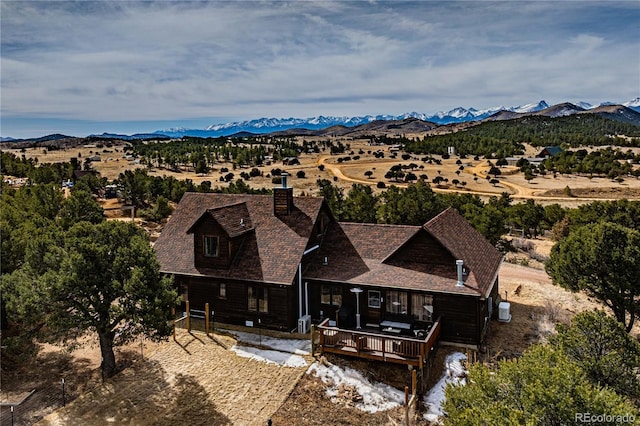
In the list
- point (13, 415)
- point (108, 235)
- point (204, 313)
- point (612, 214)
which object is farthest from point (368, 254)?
point (612, 214)

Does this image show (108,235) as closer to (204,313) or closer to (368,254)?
(204,313)

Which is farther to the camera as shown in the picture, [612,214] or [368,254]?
[612,214]

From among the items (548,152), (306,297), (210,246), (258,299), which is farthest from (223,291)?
(548,152)

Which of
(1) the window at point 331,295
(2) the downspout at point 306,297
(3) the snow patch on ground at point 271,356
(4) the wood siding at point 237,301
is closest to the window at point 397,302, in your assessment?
(1) the window at point 331,295

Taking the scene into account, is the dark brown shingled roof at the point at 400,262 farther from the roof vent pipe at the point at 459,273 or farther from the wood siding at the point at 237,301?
the wood siding at the point at 237,301

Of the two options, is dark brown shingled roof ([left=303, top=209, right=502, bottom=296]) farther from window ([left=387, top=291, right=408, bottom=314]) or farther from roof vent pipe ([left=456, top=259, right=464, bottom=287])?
window ([left=387, top=291, right=408, bottom=314])

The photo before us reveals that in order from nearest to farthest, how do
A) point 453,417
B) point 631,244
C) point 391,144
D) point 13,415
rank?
point 453,417 → point 13,415 → point 631,244 → point 391,144

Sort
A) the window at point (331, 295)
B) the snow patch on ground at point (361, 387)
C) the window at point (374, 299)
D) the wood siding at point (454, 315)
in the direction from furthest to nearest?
1. the window at point (331, 295)
2. the window at point (374, 299)
3. the wood siding at point (454, 315)
4. the snow patch on ground at point (361, 387)
